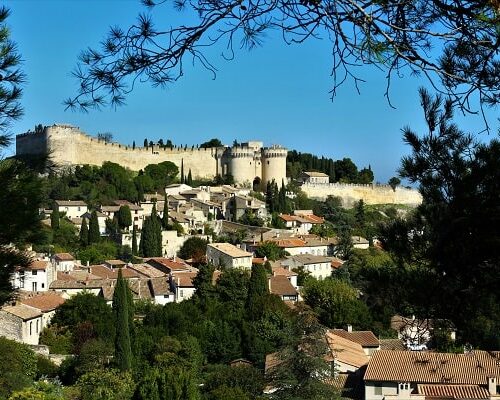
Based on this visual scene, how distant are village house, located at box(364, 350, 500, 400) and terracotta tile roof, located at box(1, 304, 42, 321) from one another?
12.8m

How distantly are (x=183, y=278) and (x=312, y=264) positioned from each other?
1004 cm

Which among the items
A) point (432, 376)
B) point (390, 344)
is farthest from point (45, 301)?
point (432, 376)

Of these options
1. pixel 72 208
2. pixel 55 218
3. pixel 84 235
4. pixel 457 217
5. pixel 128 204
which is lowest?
pixel 84 235

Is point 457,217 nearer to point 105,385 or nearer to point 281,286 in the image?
point 105,385

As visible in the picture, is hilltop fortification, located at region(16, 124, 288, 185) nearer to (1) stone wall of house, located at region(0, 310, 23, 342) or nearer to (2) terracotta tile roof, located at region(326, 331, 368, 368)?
(1) stone wall of house, located at region(0, 310, 23, 342)

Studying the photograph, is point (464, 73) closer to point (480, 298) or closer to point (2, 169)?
point (480, 298)

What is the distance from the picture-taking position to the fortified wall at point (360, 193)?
68750 millimetres

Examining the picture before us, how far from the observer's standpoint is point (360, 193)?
7288 cm

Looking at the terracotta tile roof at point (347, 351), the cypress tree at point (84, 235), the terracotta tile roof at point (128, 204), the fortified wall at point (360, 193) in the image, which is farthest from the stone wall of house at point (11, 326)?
the fortified wall at point (360, 193)

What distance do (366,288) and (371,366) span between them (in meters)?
15.5

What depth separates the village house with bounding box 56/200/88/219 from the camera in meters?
47.1

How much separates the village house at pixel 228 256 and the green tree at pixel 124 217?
21.9ft

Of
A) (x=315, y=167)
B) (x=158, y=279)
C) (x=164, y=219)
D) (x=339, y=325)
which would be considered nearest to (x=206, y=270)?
(x=158, y=279)

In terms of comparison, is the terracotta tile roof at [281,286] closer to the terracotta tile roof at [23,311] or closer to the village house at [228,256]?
the village house at [228,256]
